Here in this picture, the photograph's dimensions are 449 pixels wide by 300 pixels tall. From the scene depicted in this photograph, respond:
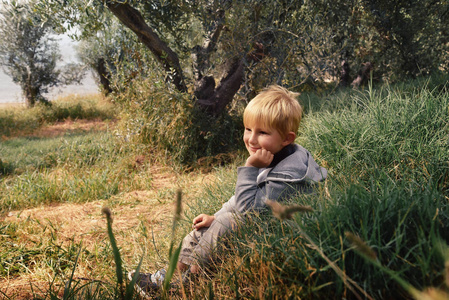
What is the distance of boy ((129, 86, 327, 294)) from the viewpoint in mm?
2256

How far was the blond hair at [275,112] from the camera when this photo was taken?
2.34m

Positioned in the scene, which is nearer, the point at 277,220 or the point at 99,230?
the point at 277,220

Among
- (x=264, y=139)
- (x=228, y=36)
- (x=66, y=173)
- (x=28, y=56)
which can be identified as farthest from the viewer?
(x=28, y=56)

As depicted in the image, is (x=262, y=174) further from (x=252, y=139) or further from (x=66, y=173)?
(x=66, y=173)

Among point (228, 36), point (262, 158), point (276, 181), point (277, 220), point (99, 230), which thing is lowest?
point (99, 230)

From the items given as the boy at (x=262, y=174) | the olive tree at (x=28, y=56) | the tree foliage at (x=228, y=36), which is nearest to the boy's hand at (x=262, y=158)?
the boy at (x=262, y=174)

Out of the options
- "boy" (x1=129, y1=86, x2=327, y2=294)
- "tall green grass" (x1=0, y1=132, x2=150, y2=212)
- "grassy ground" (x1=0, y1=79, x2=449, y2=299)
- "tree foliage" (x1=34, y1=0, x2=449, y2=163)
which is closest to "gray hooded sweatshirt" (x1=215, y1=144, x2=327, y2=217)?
"boy" (x1=129, y1=86, x2=327, y2=294)

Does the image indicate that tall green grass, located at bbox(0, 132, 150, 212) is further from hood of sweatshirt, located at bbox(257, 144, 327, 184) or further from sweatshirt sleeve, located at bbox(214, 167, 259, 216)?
hood of sweatshirt, located at bbox(257, 144, 327, 184)

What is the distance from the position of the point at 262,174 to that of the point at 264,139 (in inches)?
9.1

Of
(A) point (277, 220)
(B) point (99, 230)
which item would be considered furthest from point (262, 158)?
(B) point (99, 230)

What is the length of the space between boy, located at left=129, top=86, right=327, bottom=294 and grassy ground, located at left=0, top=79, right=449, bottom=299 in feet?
0.42

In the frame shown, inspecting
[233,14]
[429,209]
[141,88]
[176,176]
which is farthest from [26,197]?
[429,209]

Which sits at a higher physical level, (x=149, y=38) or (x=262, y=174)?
(x=149, y=38)

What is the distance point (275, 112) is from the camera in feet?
7.64
